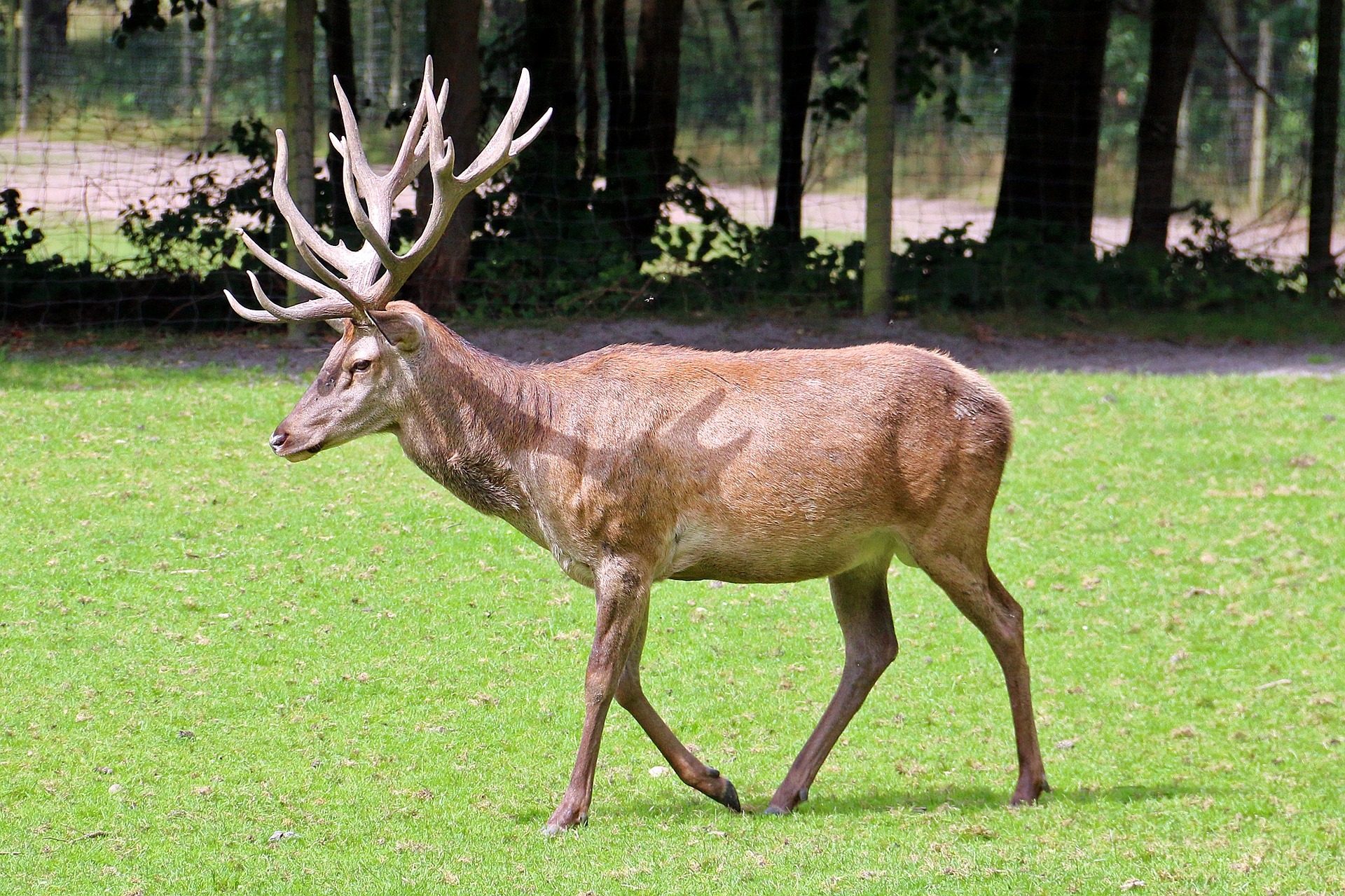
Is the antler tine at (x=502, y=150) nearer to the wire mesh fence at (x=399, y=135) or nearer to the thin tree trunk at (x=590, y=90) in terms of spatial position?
the wire mesh fence at (x=399, y=135)

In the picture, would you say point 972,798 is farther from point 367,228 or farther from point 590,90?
point 590,90

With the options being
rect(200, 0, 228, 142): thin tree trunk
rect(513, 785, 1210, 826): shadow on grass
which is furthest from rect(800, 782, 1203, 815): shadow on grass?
rect(200, 0, 228, 142): thin tree trunk

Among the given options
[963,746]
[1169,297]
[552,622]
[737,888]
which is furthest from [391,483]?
[1169,297]

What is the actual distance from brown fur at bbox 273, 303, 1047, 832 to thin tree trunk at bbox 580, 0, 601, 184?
27.4ft

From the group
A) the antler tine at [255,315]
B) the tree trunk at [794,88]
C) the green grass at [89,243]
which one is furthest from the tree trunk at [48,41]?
the antler tine at [255,315]

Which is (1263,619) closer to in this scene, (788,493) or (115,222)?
(788,493)

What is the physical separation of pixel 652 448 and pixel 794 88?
10053mm

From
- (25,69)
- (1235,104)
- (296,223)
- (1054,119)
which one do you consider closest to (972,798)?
(296,223)

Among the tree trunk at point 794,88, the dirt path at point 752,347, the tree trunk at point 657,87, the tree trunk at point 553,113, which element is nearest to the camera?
the dirt path at point 752,347

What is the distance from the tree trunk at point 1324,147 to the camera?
50.1ft

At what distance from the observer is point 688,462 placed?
5.91 meters

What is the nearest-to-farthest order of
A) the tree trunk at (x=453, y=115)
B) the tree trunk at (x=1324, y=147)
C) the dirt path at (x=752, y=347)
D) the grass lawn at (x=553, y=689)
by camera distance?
the grass lawn at (x=553, y=689) < the dirt path at (x=752, y=347) < the tree trunk at (x=453, y=115) < the tree trunk at (x=1324, y=147)

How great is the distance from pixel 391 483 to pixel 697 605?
226 cm

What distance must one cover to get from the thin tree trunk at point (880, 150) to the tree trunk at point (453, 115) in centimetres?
329
